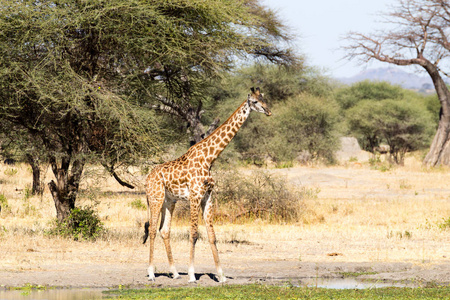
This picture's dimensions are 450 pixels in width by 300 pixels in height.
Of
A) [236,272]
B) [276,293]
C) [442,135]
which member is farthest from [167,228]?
[442,135]

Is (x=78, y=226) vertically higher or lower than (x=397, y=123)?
lower

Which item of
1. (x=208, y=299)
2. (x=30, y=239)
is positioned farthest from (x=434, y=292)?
(x=30, y=239)

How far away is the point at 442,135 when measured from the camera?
3806 cm

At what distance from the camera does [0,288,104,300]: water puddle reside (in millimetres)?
8766

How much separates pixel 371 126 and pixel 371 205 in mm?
29912

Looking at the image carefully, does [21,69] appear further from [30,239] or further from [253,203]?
[253,203]

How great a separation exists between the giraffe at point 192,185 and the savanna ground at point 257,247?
615 mm

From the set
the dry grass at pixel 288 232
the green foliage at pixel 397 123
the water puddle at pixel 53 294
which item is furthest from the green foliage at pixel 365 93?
the water puddle at pixel 53 294

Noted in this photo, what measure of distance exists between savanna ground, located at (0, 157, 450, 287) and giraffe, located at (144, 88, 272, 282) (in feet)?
2.02

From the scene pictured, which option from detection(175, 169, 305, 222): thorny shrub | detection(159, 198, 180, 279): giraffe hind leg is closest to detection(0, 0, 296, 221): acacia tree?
detection(159, 198, 180, 279): giraffe hind leg

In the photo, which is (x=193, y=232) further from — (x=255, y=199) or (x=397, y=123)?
(x=397, y=123)

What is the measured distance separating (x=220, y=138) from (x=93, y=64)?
4945 mm

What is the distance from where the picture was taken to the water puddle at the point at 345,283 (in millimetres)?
9836

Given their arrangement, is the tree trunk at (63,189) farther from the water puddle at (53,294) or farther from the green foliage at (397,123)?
the green foliage at (397,123)
